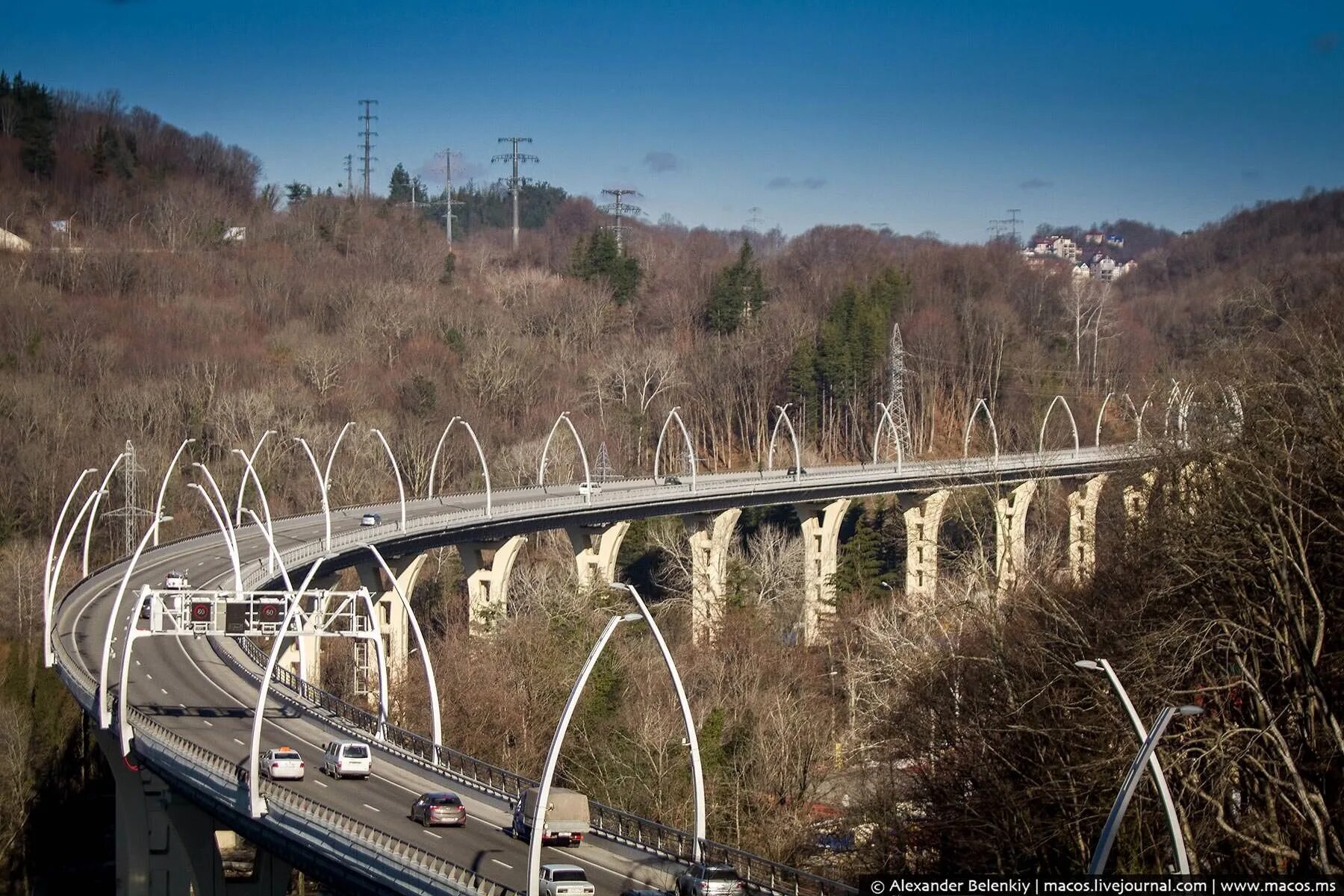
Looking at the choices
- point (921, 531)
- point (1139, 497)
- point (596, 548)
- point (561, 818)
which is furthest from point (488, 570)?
point (561, 818)

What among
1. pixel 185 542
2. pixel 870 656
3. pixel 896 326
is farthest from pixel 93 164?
pixel 870 656

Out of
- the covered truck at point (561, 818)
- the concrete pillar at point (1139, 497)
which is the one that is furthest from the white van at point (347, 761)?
the concrete pillar at point (1139, 497)

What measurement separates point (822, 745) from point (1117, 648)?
55.6 feet

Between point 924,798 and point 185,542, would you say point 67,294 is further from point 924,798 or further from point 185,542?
point 924,798

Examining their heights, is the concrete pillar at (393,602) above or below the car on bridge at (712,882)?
below

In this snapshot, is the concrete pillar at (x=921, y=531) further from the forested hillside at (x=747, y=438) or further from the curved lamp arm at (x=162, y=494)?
the curved lamp arm at (x=162, y=494)

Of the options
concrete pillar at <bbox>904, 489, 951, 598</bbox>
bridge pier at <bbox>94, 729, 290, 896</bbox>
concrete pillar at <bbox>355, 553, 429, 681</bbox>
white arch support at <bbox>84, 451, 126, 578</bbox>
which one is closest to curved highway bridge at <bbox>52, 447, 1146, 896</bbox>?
bridge pier at <bbox>94, 729, 290, 896</bbox>

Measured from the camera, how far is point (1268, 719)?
1134 inches

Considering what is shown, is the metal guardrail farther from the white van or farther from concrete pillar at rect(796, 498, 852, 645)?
concrete pillar at rect(796, 498, 852, 645)

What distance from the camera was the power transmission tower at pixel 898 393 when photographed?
114 metres

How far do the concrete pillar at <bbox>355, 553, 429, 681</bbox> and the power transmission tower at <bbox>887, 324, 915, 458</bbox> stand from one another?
41.3 metres

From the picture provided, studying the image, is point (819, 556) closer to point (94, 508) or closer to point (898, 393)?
point (898, 393)

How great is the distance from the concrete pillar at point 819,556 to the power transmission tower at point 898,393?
14.8 metres

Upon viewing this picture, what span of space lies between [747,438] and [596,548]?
1694 inches
